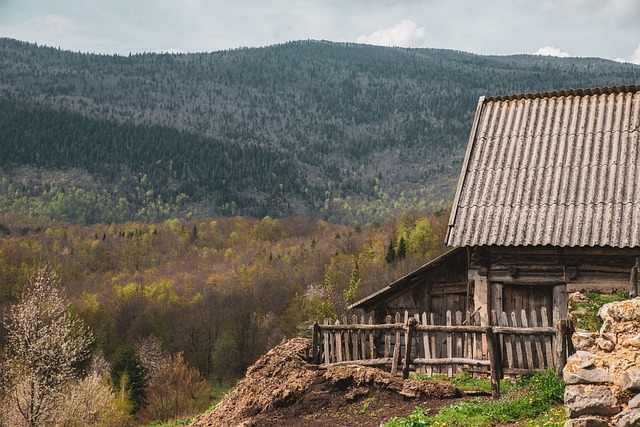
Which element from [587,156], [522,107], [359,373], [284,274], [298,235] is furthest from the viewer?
[298,235]

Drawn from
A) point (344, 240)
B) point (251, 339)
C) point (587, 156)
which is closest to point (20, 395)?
point (587, 156)

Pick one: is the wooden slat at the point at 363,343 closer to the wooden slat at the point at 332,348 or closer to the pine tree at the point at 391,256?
the wooden slat at the point at 332,348

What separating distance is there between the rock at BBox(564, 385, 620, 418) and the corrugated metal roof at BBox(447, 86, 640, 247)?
695 centimetres

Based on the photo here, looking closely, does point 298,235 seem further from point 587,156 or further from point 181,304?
point 587,156

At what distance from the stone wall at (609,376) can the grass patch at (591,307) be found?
2.70 m

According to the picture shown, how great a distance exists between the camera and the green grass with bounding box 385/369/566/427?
1030 centimetres

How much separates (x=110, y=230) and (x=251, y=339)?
105351 millimetres

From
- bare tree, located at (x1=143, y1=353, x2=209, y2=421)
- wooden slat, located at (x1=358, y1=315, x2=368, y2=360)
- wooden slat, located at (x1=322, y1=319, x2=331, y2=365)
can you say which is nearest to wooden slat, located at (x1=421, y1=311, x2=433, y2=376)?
wooden slat, located at (x1=358, y1=315, x2=368, y2=360)

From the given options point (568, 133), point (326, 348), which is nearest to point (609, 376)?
point (326, 348)

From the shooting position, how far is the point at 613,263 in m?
14.9

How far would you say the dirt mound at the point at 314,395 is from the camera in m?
12.7

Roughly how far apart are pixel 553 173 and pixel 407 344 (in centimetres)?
551

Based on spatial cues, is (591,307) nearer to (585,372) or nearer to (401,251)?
(585,372)

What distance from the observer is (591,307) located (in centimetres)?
1335
